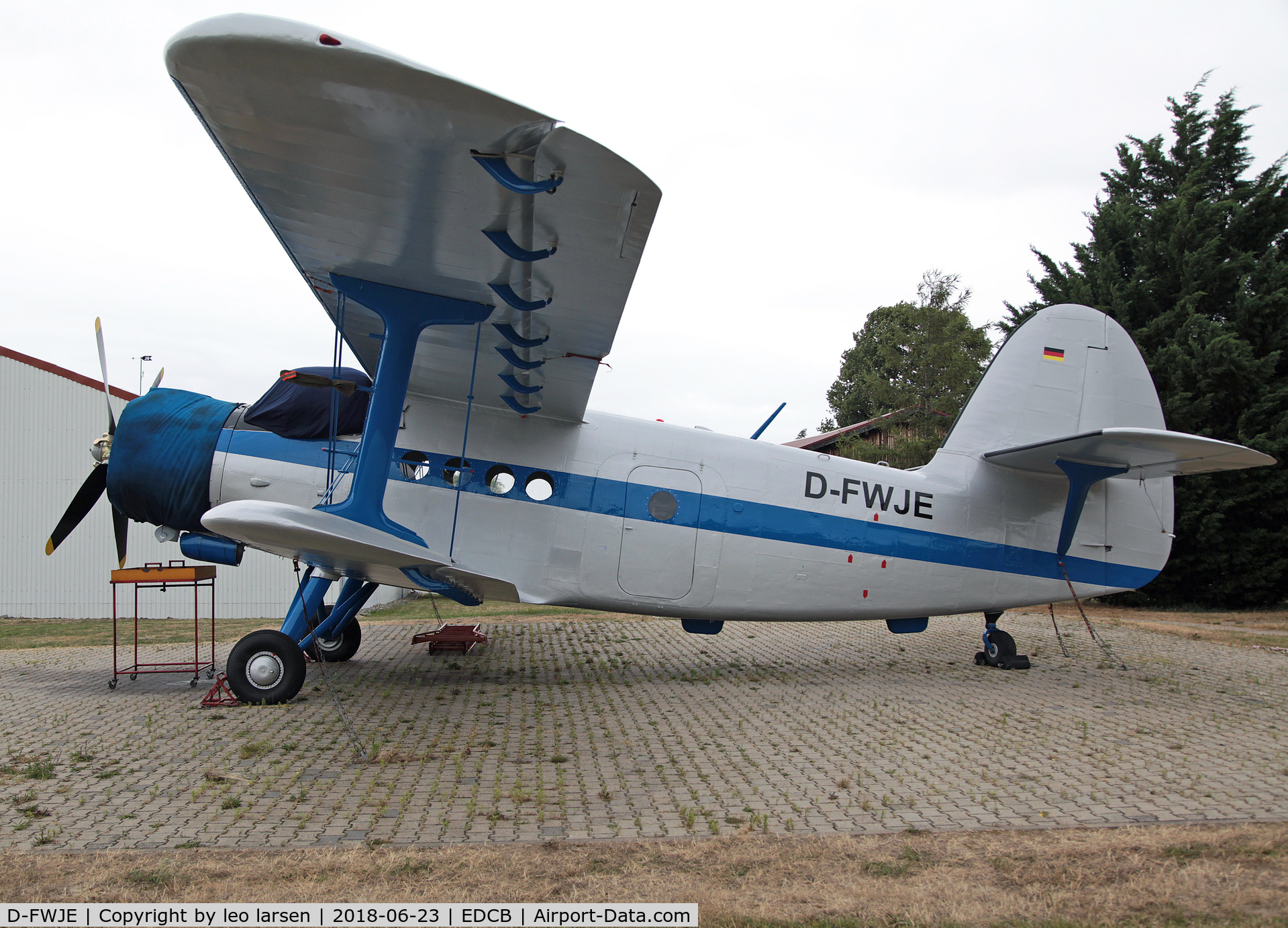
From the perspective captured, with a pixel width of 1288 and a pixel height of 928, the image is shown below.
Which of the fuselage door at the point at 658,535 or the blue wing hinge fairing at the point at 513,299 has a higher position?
the blue wing hinge fairing at the point at 513,299

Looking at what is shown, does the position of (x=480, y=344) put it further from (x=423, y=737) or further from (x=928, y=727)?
(x=928, y=727)

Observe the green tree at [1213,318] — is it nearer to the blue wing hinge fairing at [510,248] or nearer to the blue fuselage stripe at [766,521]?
the blue fuselage stripe at [766,521]

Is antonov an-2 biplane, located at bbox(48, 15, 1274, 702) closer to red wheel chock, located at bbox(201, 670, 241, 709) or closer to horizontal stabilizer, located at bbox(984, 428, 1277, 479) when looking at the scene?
horizontal stabilizer, located at bbox(984, 428, 1277, 479)

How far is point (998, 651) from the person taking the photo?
28.5ft

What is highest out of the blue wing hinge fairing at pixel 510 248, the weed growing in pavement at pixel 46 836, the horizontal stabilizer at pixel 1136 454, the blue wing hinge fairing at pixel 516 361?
the blue wing hinge fairing at pixel 510 248

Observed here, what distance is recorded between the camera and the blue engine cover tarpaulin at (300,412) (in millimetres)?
6852

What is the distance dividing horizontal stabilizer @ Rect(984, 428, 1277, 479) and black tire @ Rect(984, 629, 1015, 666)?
2017 mm

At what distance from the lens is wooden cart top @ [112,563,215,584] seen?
7.41 metres

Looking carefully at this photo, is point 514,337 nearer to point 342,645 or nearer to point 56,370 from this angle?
point 342,645

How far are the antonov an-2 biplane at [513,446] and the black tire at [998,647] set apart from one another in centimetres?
2

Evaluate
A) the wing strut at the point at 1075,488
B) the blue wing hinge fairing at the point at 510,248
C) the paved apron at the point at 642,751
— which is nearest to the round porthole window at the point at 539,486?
the paved apron at the point at 642,751

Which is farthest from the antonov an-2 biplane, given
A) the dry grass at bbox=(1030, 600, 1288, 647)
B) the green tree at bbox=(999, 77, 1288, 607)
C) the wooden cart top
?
the green tree at bbox=(999, 77, 1288, 607)

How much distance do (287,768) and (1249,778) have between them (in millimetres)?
6015

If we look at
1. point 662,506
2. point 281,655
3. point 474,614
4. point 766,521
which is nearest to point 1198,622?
point 766,521
